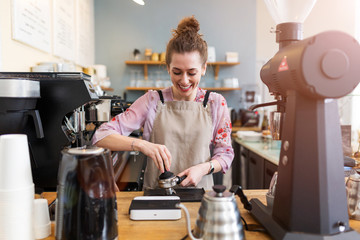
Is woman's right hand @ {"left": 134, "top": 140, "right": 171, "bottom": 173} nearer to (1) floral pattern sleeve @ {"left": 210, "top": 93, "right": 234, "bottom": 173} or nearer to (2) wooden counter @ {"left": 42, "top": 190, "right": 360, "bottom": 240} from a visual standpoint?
(2) wooden counter @ {"left": 42, "top": 190, "right": 360, "bottom": 240}

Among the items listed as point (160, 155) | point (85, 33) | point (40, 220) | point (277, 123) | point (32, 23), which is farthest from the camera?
point (85, 33)

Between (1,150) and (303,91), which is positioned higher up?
(303,91)

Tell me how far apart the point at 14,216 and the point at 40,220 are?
105mm

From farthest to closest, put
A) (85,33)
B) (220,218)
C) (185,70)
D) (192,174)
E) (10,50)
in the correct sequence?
1. (85,33)
2. (10,50)
3. (185,70)
4. (192,174)
5. (220,218)

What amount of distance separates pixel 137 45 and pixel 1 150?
4094 millimetres

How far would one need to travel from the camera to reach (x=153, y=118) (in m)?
1.52

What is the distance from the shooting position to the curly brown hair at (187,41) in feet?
4.64

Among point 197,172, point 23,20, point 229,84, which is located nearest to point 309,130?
point 197,172

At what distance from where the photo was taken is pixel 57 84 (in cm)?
118

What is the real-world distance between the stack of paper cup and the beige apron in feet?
2.68

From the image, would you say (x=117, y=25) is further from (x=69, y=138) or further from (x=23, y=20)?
(x=69, y=138)

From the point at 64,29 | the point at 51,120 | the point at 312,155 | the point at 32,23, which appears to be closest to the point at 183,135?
the point at 51,120

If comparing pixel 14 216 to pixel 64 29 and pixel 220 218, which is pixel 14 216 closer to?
pixel 220 218

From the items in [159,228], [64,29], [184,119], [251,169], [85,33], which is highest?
[85,33]
